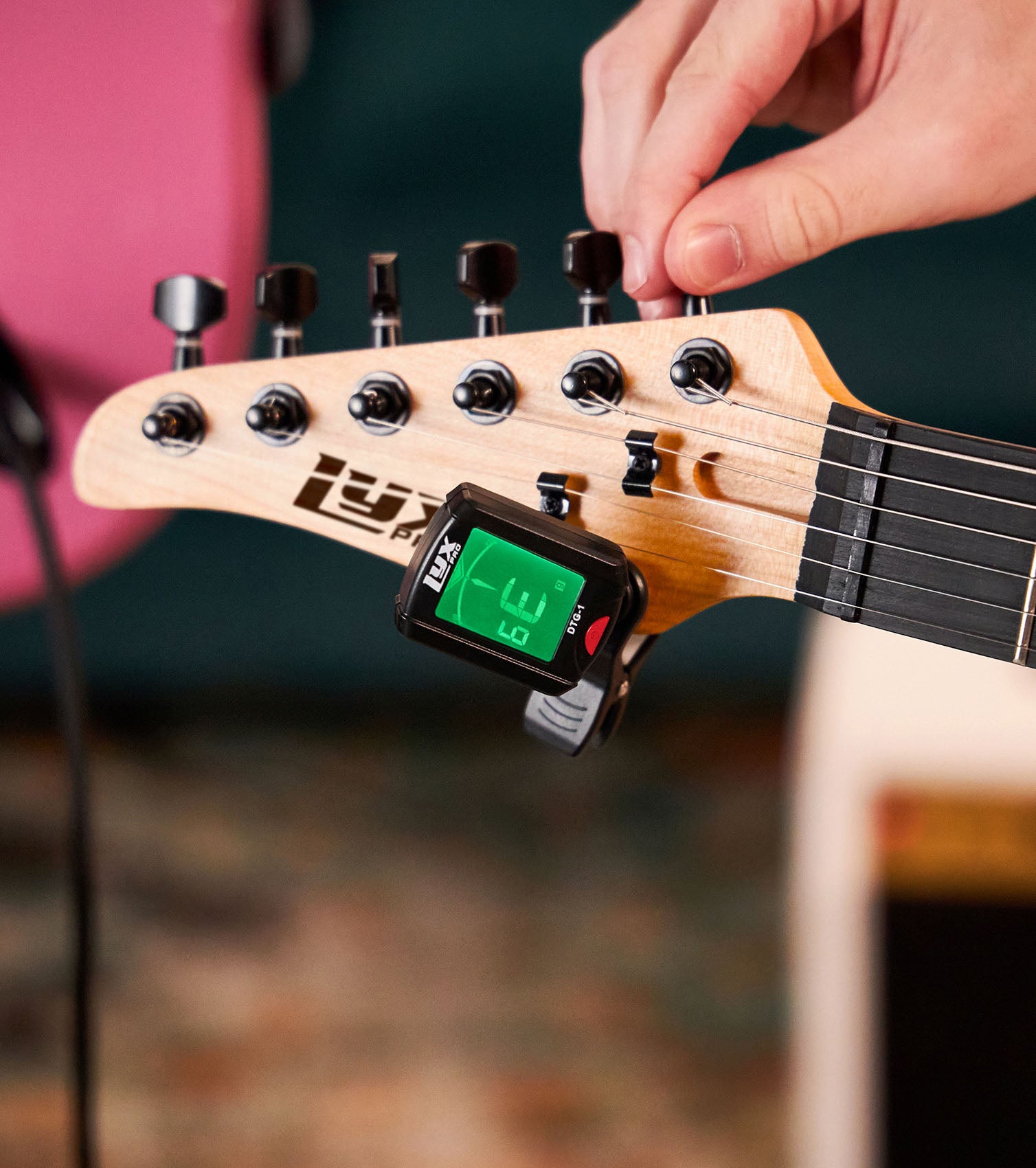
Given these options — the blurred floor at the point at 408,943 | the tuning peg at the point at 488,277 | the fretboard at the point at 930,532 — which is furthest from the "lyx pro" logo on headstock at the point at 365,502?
the blurred floor at the point at 408,943

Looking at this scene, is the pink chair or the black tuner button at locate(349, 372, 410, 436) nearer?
the black tuner button at locate(349, 372, 410, 436)

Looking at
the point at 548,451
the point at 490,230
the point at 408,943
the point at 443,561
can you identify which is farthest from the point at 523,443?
the point at 408,943

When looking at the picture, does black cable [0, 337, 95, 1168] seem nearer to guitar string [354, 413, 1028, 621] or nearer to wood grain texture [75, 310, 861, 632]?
wood grain texture [75, 310, 861, 632]

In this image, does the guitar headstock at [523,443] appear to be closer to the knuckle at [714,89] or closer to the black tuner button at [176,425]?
the black tuner button at [176,425]

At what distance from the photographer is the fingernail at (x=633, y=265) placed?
55cm

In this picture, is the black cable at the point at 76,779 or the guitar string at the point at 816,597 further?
the black cable at the point at 76,779

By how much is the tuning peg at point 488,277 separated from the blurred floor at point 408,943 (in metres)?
0.83

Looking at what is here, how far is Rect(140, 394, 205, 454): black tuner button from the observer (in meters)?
0.58

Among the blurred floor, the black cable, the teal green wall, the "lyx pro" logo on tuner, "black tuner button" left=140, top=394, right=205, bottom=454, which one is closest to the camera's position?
the "lyx pro" logo on tuner

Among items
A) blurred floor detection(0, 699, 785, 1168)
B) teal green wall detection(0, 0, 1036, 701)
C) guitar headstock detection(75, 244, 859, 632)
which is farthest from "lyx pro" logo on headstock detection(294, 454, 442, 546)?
blurred floor detection(0, 699, 785, 1168)

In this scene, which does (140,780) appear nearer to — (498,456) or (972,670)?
(498,456)

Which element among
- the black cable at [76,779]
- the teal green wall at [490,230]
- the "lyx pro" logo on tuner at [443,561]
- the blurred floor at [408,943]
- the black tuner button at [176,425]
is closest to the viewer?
the "lyx pro" logo on tuner at [443,561]

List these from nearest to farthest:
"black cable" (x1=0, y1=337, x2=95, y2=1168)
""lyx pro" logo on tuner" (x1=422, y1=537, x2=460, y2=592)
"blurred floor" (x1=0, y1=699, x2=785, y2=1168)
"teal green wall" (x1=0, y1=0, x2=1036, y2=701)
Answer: ""lyx pro" logo on tuner" (x1=422, y1=537, x2=460, y2=592), "black cable" (x1=0, y1=337, x2=95, y2=1168), "teal green wall" (x1=0, y1=0, x2=1036, y2=701), "blurred floor" (x1=0, y1=699, x2=785, y2=1168)

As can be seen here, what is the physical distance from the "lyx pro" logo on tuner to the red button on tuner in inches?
2.9
